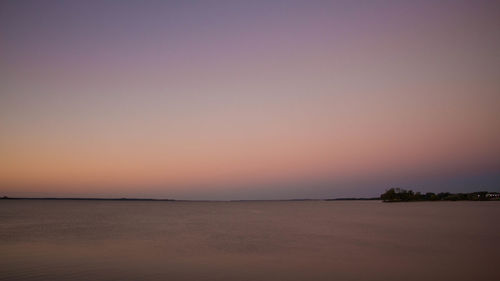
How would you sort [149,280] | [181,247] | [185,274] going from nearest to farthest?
[149,280]
[185,274]
[181,247]

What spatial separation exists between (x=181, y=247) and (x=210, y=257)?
4605 millimetres

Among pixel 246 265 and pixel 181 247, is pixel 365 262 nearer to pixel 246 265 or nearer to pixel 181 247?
pixel 246 265

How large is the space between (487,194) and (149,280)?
186383 millimetres

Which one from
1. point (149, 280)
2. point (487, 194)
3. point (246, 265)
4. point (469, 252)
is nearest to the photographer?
point (149, 280)

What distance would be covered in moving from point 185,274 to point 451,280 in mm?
10477

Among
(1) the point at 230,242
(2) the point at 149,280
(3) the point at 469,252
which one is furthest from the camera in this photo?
(1) the point at 230,242

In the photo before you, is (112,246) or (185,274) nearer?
(185,274)

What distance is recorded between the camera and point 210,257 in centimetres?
1961

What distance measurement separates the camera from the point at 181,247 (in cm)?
2358

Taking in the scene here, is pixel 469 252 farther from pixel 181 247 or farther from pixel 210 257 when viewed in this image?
pixel 181 247

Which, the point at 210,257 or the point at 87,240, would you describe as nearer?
the point at 210,257

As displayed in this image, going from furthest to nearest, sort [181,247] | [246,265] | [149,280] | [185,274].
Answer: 1. [181,247]
2. [246,265]
3. [185,274]
4. [149,280]

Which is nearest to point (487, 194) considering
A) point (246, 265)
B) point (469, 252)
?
point (469, 252)

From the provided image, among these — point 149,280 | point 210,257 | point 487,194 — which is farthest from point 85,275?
point 487,194
